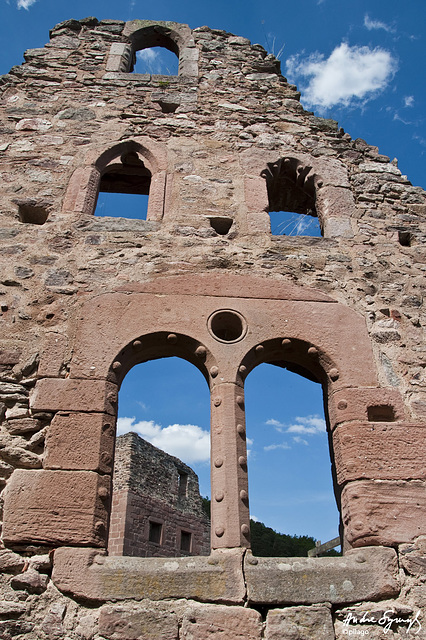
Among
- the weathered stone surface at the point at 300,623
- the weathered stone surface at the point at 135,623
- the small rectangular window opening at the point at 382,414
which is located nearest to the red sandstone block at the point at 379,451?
the small rectangular window opening at the point at 382,414

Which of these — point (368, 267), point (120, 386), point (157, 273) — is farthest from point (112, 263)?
point (368, 267)

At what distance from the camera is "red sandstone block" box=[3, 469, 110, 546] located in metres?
3.35

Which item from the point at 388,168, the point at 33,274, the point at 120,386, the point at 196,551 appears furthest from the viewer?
the point at 196,551

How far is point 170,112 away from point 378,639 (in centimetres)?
570

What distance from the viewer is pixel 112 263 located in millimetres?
4742

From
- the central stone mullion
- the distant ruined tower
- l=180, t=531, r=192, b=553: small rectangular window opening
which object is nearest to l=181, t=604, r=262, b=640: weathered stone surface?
the distant ruined tower

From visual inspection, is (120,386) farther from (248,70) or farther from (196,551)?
(196,551)

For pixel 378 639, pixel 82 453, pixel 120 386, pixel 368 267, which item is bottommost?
pixel 378 639

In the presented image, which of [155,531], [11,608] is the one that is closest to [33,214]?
[11,608]

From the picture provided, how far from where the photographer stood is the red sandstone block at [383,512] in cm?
351

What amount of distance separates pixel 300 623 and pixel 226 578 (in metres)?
0.52

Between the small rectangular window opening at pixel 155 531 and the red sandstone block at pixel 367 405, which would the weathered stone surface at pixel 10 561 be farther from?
the small rectangular window opening at pixel 155 531

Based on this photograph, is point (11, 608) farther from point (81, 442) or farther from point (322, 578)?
point (322, 578)

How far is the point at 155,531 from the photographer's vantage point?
1443 centimetres
